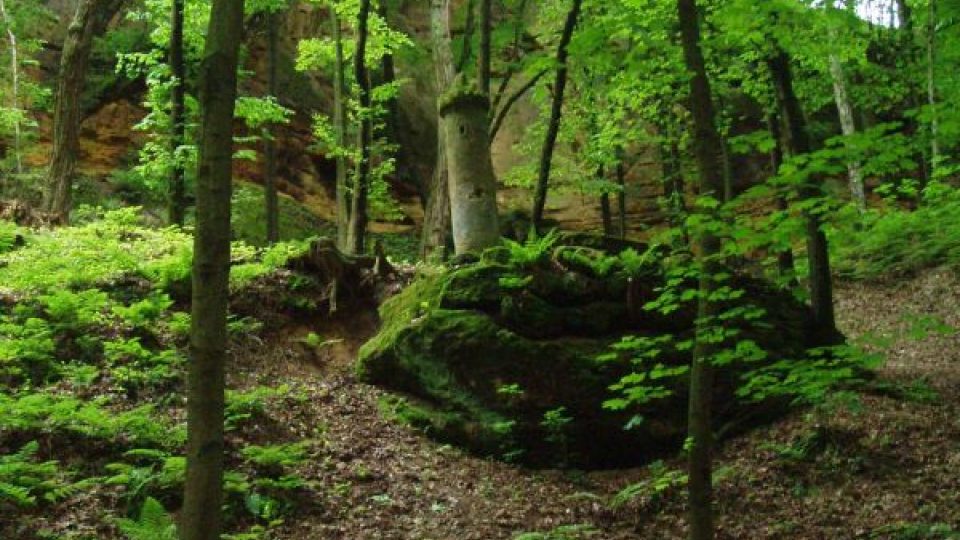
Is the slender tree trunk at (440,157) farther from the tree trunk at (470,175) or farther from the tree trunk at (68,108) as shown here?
the tree trunk at (68,108)

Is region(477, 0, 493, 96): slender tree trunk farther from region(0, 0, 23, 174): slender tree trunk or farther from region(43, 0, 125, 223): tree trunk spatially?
region(0, 0, 23, 174): slender tree trunk

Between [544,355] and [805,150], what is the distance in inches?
167

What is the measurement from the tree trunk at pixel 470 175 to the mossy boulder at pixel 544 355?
3.93 ft

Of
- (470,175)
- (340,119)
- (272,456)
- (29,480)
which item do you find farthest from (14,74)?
(272,456)

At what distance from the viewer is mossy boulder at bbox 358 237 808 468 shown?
27.7ft

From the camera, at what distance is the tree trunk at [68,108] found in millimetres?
13086


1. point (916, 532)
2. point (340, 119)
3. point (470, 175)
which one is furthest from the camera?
point (340, 119)

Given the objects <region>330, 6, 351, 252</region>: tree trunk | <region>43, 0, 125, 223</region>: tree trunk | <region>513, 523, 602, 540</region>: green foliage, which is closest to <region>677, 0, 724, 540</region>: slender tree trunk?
<region>513, 523, 602, 540</region>: green foliage

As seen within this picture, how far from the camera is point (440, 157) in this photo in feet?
49.3

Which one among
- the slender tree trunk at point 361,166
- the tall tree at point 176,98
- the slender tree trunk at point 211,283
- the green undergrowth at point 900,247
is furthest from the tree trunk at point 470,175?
the slender tree trunk at point 211,283

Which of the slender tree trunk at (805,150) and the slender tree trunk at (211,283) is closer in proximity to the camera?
the slender tree trunk at (211,283)

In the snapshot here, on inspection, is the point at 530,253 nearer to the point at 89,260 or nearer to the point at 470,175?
the point at 470,175

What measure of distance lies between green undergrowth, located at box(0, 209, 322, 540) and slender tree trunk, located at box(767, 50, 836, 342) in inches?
262

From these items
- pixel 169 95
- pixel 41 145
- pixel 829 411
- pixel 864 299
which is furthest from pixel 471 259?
pixel 41 145
